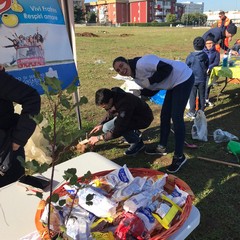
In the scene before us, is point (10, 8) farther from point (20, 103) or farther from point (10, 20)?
point (20, 103)

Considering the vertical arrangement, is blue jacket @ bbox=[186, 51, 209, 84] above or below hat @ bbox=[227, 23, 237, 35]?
below

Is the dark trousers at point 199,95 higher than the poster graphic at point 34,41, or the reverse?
the poster graphic at point 34,41

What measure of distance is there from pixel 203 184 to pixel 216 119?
2.05m

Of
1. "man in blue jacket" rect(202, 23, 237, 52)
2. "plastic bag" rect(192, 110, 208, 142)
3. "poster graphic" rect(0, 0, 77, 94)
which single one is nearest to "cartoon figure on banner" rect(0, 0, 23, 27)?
"poster graphic" rect(0, 0, 77, 94)

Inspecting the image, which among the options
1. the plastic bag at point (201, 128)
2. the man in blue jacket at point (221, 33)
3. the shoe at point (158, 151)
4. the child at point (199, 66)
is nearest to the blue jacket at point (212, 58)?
the child at point (199, 66)

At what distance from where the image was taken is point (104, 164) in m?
1.80

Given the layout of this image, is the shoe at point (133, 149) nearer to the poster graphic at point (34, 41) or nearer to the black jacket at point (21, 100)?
the poster graphic at point (34, 41)

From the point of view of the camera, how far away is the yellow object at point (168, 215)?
114cm

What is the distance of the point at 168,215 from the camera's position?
3.85 feet

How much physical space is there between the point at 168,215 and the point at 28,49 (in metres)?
2.22

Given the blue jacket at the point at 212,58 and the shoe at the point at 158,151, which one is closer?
the shoe at the point at 158,151

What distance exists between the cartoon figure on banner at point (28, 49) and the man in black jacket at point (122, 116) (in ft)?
2.28

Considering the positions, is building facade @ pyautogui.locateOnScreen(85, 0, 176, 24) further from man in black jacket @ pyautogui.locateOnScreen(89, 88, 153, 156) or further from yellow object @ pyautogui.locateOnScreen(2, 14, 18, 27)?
yellow object @ pyautogui.locateOnScreen(2, 14, 18, 27)

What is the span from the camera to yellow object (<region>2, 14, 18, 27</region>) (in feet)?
8.47
